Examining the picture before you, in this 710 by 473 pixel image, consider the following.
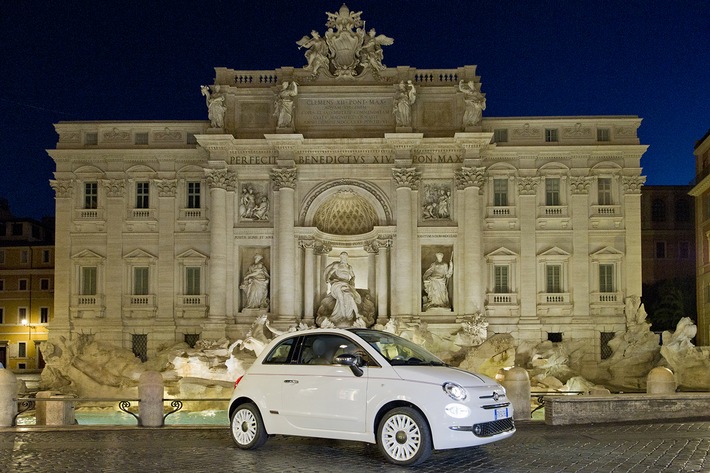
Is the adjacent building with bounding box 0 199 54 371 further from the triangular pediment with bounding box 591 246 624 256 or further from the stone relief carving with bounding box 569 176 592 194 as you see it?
the triangular pediment with bounding box 591 246 624 256

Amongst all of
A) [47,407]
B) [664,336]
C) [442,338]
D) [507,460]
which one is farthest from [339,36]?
[507,460]

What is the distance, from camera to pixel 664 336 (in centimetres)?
3306

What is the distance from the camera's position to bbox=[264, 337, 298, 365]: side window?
1287 centimetres

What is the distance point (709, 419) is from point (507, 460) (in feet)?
22.0

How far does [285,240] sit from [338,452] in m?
23.8

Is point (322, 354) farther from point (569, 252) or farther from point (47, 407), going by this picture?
point (569, 252)

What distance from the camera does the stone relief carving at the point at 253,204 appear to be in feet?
121

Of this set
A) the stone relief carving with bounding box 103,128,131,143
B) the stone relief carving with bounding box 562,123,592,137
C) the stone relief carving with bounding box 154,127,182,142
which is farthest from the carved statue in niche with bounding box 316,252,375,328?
the stone relief carving with bounding box 103,128,131,143

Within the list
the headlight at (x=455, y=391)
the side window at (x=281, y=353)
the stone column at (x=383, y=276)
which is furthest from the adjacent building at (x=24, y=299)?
the headlight at (x=455, y=391)

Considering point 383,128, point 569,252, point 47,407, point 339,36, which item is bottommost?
point 47,407

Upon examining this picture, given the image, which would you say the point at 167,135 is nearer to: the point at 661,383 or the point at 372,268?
the point at 372,268

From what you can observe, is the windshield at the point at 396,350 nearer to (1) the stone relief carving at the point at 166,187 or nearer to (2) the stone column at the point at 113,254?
(1) the stone relief carving at the point at 166,187

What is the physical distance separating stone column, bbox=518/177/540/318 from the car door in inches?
1017

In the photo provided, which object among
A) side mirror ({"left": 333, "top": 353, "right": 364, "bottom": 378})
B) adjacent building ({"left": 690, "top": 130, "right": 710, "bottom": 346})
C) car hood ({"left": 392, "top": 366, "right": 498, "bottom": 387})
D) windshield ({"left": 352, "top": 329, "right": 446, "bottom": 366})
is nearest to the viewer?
car hood ({"left": 392, "top": 366, "right": 498, "bottom": 387})
